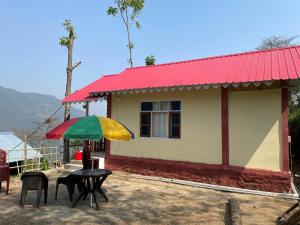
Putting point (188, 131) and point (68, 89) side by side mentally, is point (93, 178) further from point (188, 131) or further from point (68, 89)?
point (68, 89)

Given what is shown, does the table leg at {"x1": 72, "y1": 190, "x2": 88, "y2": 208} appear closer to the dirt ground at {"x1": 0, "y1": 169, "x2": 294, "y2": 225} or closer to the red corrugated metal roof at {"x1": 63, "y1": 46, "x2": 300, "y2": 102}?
the dirt ground at {"x1": 0, "y1": 169, "x2": 294, "y2": 225}

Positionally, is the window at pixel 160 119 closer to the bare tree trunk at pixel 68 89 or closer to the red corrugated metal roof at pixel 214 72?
the red corrugated metal roof at pixel 214 72

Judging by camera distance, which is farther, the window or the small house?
the window

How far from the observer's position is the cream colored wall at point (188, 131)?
9.64 meters

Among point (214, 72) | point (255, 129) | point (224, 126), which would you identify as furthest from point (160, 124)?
point (255, 129)

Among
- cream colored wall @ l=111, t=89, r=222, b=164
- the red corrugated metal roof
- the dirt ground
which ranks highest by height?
the red corrugated metal roof

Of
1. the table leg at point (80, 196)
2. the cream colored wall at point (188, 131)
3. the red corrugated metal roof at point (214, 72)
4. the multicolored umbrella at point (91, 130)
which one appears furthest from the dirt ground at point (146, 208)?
the red corrugated metal roof at point (214, 72)

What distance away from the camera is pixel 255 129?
353 inches

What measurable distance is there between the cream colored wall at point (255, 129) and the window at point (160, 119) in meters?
2.10

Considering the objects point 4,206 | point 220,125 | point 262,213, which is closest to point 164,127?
point 220,125

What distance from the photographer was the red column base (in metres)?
8.53

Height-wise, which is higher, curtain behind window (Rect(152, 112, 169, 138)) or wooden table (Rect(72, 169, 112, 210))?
curtain behind window (Rect(152, 112, 169, 138))

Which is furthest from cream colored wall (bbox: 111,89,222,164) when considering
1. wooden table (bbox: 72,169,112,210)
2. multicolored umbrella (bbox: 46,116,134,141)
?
wooden table (bbox: 72,169,112,210)

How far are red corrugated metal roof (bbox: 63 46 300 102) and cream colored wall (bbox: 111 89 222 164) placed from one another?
22.7 inches
